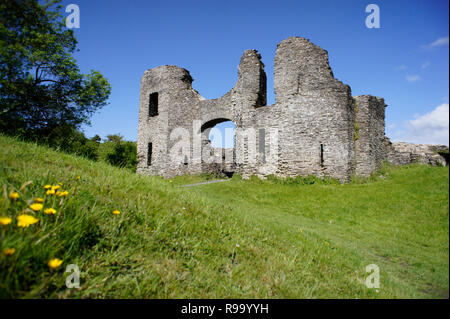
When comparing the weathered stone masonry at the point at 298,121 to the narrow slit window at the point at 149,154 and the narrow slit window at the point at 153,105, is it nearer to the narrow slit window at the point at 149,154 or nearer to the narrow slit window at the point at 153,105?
the narrow slit window at the point at 149,154

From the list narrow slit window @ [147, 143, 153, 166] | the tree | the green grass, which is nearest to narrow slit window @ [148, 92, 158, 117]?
narrow slit window @ [147, 143, 153, 166]

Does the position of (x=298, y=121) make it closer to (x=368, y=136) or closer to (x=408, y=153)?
(x=368, y=136)

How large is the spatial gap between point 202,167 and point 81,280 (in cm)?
1604

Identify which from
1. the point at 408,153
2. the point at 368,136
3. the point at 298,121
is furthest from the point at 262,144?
the point at 408,153

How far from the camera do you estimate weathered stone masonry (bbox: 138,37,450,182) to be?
12.0 m

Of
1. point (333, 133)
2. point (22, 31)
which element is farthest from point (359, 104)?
point (22, 31)

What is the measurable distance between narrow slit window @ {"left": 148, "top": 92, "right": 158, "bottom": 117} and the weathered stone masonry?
5.55 metres

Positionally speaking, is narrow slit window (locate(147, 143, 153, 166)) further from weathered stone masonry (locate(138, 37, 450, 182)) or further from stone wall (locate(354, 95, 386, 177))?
stone wall (locate(354, 95, 386, 177))

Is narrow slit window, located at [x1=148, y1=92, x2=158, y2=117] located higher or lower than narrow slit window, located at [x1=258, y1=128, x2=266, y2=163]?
higher

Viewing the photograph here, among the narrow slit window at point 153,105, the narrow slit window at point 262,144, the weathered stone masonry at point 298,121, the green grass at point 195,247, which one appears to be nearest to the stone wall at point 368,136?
the weathered stone masonry at point 298,121

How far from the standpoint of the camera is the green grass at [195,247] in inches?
48.2

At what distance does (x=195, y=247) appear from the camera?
2.50 metres

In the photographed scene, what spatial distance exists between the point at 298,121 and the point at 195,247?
11.5 m

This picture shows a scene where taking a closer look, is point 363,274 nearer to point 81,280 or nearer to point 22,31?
point 81,280
